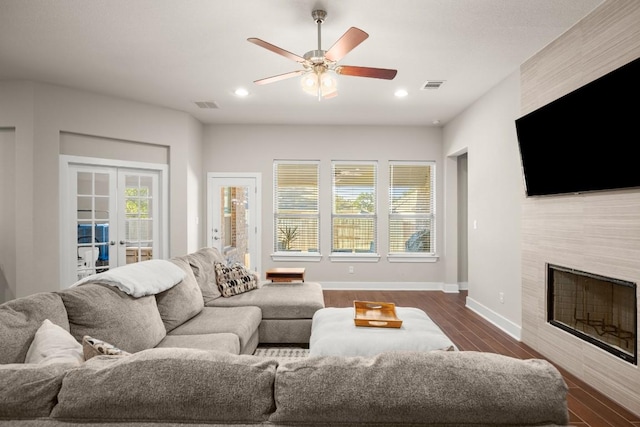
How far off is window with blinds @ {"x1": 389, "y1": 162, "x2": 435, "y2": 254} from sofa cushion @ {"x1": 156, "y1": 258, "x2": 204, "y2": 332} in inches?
160

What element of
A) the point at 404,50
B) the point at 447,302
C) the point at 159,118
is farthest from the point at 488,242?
the point at 159,118

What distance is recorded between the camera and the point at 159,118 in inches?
206

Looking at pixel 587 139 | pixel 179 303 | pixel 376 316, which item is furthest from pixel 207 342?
pixel 587 139

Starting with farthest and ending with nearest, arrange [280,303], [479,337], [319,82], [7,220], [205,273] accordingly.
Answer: [7,220], [479,337], [205,273], [280,303], [319,82]

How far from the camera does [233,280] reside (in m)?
3.73

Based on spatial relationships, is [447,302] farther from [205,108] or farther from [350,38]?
[205,108]

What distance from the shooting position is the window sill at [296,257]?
622cm

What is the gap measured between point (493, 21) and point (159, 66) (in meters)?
3.25

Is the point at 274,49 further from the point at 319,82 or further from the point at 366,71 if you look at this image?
the point at 366,71

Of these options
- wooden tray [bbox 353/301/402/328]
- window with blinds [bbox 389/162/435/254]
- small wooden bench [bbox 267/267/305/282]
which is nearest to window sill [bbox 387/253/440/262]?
window with blinds [bbox 389/162/435/254]

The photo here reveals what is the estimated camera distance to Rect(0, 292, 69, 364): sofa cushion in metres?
1.37

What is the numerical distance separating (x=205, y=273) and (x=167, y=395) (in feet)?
9.13

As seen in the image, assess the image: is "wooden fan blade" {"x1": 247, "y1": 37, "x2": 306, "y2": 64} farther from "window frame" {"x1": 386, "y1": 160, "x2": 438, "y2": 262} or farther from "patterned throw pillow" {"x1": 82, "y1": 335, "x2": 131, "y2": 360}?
"window frame" {"x1": 386, "y1": 160, "x2": 438, "y2": 262}

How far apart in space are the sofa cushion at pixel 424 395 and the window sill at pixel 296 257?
5.34 meters
